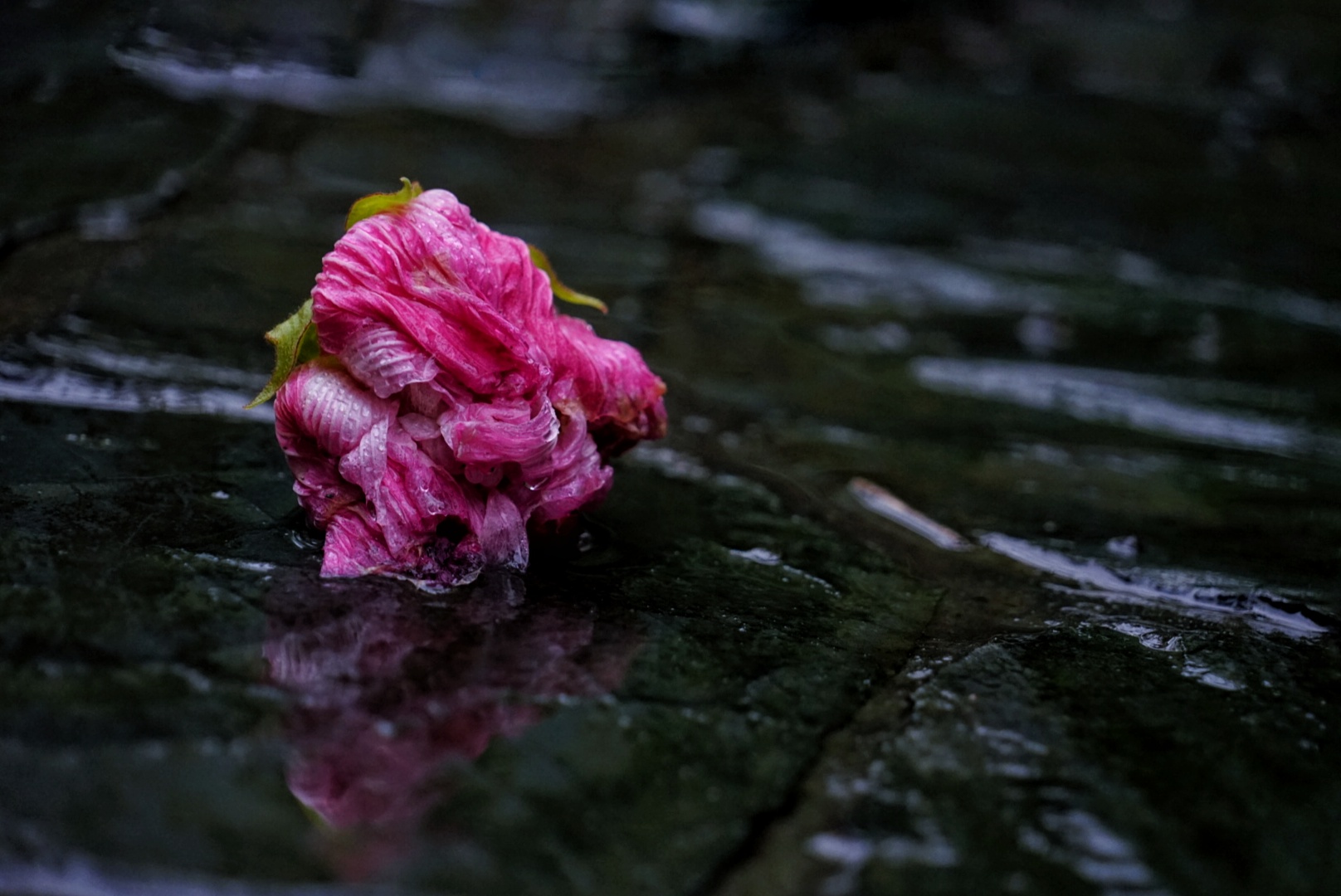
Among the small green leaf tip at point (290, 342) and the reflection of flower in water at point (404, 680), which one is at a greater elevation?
the small green leaf tip at point (290, 342)

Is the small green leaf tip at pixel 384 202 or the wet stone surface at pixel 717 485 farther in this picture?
the small green leaf tip at pixel 384 202

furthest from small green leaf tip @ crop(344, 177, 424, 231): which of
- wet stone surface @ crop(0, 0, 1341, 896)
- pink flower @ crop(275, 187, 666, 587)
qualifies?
wet stone surface @ crop(0, 0, 1341, 896)

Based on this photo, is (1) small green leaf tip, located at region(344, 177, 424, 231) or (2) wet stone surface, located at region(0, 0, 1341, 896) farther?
(1) small green leaf tip, located at region(344, 177, 424, 231)

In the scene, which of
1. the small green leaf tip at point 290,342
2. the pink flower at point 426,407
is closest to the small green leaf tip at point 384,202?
the pink flower at point 426,407

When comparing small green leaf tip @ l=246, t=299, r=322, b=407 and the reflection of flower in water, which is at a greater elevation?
small green leaf tip @ l=246, t=299, r=322, b=407

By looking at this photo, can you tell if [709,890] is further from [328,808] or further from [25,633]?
[25,633]

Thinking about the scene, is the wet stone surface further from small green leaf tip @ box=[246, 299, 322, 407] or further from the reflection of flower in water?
small green leaf tip @ box=[246, 299, 322, 407]

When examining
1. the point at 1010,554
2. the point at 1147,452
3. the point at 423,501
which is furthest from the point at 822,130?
the point at 423,501

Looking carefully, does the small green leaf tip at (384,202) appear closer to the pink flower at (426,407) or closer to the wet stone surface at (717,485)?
the pink flower at (426,407)
